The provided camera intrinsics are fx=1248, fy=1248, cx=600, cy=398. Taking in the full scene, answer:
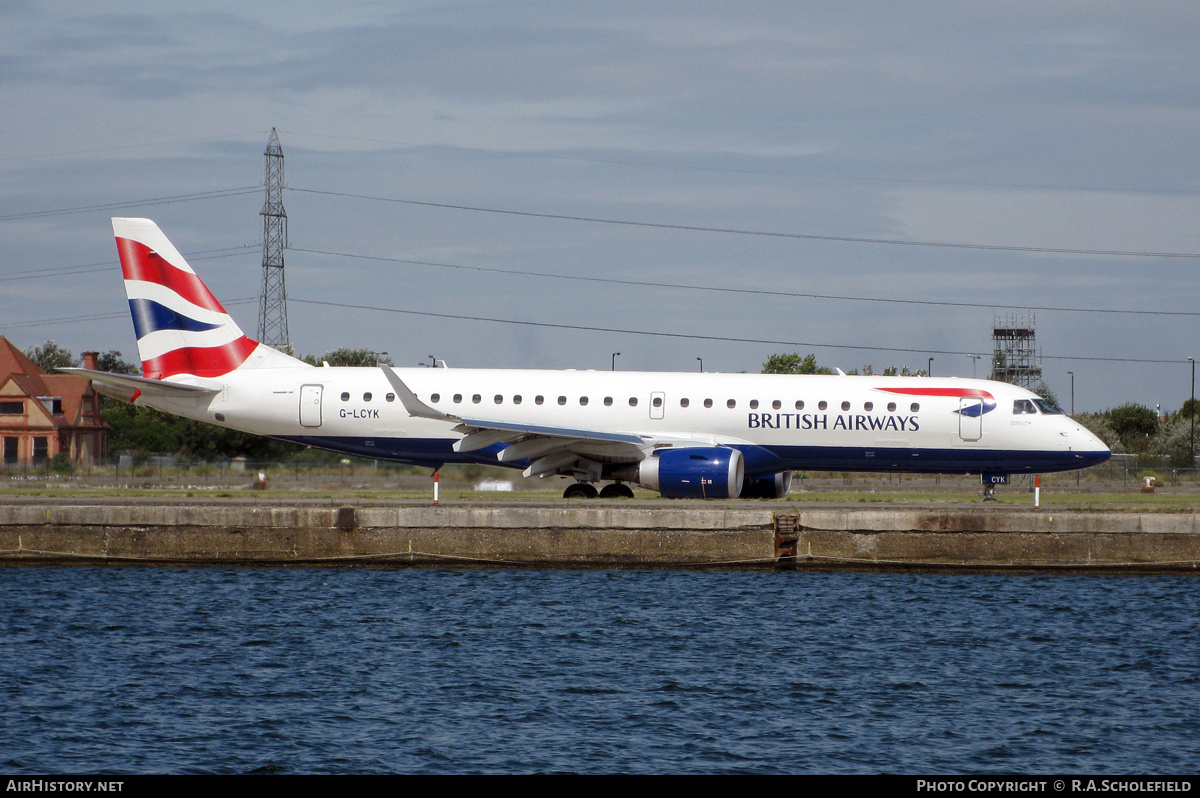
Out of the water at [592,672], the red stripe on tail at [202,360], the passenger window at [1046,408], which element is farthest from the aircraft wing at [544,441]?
the passenger window at [1046,408]

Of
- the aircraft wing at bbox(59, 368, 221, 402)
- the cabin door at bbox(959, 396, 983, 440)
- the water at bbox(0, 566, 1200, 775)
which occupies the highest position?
the aircraft wing at bbox(59, 368, 221, 402)

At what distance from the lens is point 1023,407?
3156 cm

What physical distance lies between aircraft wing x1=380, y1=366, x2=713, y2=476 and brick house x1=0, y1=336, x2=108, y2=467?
5864cm

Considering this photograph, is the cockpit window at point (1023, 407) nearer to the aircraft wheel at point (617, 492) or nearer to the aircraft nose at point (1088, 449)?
the aircraft nose at point (1088, 449)

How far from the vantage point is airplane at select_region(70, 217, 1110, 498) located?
3097 centimetres

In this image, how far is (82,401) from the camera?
91812mm

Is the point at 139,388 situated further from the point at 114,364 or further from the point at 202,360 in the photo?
the point at 114,364

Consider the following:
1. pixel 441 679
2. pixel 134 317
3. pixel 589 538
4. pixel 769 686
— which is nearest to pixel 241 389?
pixel 134 317

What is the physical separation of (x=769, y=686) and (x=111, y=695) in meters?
8.29

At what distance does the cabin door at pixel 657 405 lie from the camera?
3192cm

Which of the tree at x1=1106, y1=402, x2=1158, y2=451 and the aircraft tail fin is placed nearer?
the aircraft tail fin

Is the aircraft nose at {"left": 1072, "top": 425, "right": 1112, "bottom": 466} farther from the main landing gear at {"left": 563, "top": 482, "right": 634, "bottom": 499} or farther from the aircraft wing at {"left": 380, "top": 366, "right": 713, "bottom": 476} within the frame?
the main landing gear at {"left": 563, "top": 482, "right": 634, "bottom": 499}

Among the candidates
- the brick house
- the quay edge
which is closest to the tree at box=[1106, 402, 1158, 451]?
the brick house
